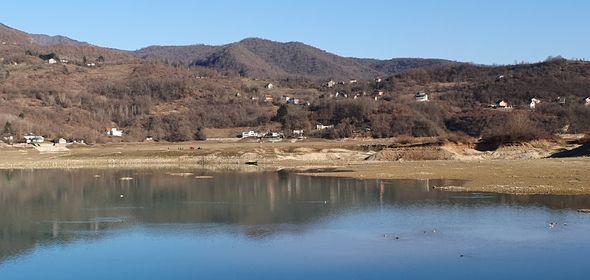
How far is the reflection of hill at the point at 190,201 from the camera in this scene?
29250 millimetres

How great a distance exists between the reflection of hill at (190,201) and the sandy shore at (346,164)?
367cm

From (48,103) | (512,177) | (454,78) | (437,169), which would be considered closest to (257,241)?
(512,177)

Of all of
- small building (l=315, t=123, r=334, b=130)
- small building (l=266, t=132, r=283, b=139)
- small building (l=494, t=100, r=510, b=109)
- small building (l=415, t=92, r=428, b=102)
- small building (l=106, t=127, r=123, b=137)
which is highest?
small building (l=415, t=92, r=428, b=102)

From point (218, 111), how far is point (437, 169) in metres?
86.4

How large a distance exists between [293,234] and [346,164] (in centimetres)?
3850

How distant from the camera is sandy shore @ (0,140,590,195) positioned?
41.8 m

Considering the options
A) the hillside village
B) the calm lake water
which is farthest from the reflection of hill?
the hillside village

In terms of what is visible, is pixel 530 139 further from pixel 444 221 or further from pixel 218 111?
pixel 218 111

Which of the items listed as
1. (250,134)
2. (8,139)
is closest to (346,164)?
(250,134)

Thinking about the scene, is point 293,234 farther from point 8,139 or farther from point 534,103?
point 534,103

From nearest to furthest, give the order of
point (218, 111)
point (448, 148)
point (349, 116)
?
point (448, 148)
point (349, 116)
point (218, 111)

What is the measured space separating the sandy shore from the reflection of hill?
12.0ft

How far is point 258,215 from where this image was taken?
1264 inches

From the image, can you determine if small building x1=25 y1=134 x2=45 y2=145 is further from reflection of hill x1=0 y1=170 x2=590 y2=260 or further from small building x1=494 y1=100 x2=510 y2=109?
small building x1=494 y1=100 x2=510 y2=109
